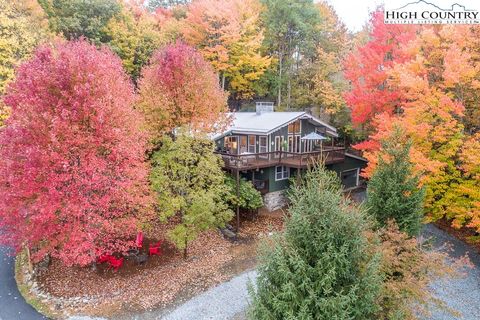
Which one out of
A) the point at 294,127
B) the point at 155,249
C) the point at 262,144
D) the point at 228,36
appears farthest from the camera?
the point at 228,36

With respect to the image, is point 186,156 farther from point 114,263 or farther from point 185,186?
point 114,263

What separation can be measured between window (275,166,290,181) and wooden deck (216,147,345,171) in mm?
659

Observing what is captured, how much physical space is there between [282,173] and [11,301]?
56.7ft

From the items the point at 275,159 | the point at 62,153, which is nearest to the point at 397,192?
the point at 275,159

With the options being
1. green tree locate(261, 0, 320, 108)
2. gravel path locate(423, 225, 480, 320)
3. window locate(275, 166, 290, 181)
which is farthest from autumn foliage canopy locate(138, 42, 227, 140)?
green tree locate(261, 0, 320, 108)

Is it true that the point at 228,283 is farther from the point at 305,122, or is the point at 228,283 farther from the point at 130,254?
the point at 305,122

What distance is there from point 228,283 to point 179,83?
11.2 metres

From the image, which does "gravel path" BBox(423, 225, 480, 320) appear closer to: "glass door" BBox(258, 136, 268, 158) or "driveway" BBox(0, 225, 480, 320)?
"driveway" BBox(0, 225, 480, 320)

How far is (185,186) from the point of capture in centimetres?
1538

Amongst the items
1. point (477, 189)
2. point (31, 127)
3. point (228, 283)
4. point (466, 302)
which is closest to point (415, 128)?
point (477, 189)

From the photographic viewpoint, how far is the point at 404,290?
8.23 meters

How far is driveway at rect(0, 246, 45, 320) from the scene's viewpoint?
11.7 m

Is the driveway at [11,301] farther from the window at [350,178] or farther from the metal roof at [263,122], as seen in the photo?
the window at [350,178]

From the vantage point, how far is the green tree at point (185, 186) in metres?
15.1
